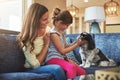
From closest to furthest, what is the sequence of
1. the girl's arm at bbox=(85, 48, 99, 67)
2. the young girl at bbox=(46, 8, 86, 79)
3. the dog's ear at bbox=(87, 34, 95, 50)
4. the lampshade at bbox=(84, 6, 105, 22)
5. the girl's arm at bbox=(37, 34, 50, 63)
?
1. the young girl at bbox=(46, 8, 86, 79)
2. the girl's arm at bbox=(37, 34, 50, 63)
3. the dog's ear at bbox=(87, 34, 95, 50)
4. the girl's arm at bbox=(85, 48, 99, 67)
5. the lampshade at bbox=(84, 6, 105, 22)

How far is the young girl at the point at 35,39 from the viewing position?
91.1 inches

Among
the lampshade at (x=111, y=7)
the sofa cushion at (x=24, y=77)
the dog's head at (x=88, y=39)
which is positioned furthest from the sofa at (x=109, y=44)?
the lampshade at (x=111, y=7)

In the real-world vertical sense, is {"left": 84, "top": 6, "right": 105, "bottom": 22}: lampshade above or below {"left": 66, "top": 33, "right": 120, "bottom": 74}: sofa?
above

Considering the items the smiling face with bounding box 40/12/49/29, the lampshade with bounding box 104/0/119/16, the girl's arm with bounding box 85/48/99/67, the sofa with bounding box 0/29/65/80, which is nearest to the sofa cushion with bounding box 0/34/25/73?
the sofa with bounding box 0/29/65/80

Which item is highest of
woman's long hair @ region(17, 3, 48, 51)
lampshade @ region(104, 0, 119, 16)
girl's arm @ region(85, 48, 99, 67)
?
lampshade @ region(104, 0, 119, 16)

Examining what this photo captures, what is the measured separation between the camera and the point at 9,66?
92.5 inches

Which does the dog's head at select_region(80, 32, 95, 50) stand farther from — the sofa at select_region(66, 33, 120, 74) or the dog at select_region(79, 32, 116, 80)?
the sofa at select_region(66, 33, 120, 74)

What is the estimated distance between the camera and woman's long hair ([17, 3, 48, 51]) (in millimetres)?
2332

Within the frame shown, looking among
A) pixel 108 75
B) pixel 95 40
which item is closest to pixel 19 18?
pixel 95 40

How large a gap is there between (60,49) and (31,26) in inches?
15.9

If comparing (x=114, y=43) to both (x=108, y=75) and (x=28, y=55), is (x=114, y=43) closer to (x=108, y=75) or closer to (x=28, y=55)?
(x=28, y=55)

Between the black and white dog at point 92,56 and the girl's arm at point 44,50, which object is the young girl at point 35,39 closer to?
the girl's arm at point 44,50

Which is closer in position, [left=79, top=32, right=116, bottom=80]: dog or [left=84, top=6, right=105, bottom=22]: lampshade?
[left=79, top=32, right=116, bottom=80]: dog

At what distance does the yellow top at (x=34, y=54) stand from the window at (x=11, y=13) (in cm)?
174
